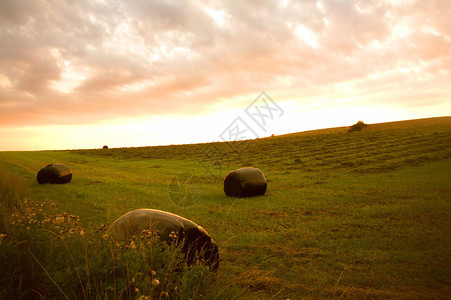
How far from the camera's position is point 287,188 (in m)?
14.7

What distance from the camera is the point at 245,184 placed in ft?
41.4

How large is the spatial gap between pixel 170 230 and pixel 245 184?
7.86 metres

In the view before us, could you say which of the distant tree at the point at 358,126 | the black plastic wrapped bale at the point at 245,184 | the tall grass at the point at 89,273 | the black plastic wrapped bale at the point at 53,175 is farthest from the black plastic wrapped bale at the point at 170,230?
the distant tree at the point at 358,126

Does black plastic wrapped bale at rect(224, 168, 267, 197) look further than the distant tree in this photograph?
No

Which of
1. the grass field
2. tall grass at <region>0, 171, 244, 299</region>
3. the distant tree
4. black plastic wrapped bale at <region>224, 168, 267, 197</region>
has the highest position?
the distant tree

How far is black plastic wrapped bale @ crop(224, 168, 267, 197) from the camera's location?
12.6 m

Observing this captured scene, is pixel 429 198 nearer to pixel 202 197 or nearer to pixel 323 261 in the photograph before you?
pixel 323 261

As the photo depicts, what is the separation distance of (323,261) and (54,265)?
17.2 ft

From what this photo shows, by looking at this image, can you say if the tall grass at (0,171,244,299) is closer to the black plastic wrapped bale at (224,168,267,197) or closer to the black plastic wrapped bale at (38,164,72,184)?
the black plastic wrapped bale at (224,168,267,197)

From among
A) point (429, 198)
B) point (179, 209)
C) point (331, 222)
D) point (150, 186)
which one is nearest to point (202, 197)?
point (179, 209)

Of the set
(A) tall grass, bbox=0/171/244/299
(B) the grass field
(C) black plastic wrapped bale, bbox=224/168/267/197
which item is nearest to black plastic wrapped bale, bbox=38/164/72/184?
(B) the grass field

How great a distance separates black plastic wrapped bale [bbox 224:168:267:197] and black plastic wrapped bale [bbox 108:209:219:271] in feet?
23.8

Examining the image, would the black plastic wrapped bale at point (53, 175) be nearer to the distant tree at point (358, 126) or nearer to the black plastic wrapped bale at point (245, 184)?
the black plastic wrapped bale at point (245, 184)

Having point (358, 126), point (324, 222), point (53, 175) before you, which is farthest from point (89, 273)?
point (358, 126)
